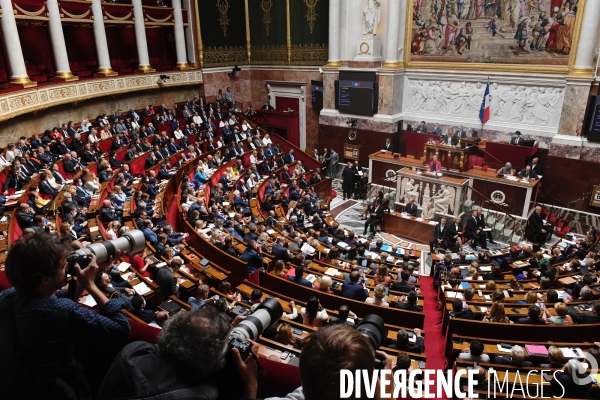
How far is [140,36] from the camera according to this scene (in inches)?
673

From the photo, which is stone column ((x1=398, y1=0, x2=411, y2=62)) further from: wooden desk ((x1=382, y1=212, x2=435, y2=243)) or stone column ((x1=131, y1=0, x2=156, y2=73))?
stone column ((x1=131, y1=0, x2=156, y2=73))

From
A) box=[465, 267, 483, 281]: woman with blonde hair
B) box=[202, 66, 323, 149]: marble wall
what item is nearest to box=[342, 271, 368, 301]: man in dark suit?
box=[465, 267, 483, 281]: woman with blonde hair

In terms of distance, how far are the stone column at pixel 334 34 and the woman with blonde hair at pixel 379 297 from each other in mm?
12920

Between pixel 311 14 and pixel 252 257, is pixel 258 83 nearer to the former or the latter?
pixel 311 14

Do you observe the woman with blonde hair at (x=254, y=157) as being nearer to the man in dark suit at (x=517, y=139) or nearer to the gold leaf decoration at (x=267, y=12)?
the gold leaf decoration at (x=267, y=12)

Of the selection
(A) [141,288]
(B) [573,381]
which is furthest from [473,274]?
(A) [141,288]

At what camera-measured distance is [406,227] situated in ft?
41.3

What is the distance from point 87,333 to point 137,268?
5.41 m

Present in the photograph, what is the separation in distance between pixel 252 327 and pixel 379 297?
4799mm

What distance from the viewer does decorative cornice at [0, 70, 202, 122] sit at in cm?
1100

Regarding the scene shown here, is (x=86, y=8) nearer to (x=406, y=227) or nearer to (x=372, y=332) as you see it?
(x=406, y=227)

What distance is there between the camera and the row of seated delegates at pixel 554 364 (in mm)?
4523

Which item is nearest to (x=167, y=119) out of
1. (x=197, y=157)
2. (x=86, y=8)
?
(x=197, y=157)

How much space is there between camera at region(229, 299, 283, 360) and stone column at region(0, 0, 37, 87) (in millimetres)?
12760
